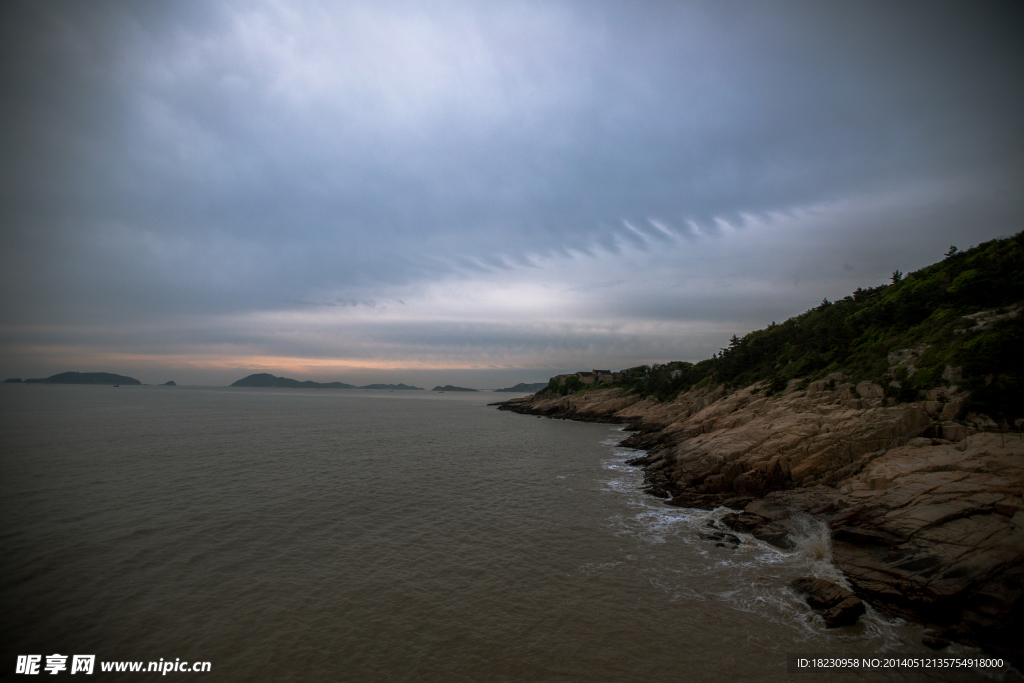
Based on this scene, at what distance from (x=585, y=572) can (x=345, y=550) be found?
9791mm

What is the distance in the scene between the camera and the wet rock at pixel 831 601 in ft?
38.9

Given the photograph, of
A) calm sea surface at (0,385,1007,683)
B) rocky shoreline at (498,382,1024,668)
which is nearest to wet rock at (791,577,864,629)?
calm sea surface at (0,385,1007,683)

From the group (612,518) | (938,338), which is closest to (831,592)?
(612,518)

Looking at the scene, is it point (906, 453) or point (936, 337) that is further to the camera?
point (936, 337)

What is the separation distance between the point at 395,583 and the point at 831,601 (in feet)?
45.6

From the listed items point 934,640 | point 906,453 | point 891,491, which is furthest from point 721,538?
point 906,453

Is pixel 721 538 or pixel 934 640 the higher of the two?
pixel 934 640

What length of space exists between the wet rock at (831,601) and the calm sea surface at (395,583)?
0.35 metres

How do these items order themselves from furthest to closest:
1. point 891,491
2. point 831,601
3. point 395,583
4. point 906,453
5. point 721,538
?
point 906,453
point 721,538
point 891,491
point 395,583
point 831,601

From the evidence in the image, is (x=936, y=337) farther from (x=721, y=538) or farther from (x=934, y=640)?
(x=934, y=640)

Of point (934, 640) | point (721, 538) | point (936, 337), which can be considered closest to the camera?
point (934, 640)

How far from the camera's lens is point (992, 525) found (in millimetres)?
12617

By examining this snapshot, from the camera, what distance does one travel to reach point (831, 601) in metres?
12.6

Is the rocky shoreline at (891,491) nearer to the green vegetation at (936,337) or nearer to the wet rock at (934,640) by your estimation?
the wet rock at (934,640)
